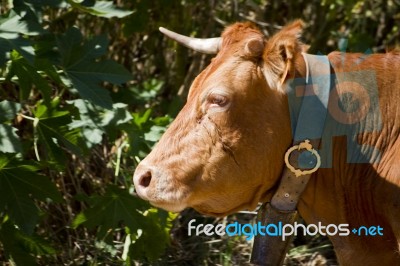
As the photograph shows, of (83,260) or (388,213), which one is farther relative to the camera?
(83,260)

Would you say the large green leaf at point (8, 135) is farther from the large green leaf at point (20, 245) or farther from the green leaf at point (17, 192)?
the large green leaf at point (20, 245)

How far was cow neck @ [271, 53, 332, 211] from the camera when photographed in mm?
3691

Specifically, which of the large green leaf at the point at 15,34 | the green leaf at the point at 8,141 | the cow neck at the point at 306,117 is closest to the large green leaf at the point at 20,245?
the green leaf at the point at 8,141

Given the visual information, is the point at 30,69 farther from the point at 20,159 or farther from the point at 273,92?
the point at 273,92

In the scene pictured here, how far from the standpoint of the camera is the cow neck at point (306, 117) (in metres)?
3.69

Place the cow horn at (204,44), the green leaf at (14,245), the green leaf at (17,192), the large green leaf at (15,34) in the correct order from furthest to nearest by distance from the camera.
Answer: the green leaf at (14,245), the green leaf at (17,192), the large green leaf at (15,34), the cow horn at (204,44)

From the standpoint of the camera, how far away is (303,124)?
12.1 feet

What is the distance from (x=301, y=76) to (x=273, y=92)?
0.14 m

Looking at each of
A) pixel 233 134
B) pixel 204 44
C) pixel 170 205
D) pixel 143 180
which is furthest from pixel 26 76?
pixel 233 134

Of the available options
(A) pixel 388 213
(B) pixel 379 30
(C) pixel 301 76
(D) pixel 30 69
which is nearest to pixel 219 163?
(C) pixel 301 76

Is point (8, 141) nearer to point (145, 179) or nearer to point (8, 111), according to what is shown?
point (8, 111)

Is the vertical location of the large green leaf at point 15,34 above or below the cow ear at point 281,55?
below

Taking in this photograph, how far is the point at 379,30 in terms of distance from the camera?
7355 mm

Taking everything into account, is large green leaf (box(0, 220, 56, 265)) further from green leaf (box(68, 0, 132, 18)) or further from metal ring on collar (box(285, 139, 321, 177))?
metal ring on collar (box(285, 139, 321, 177))
